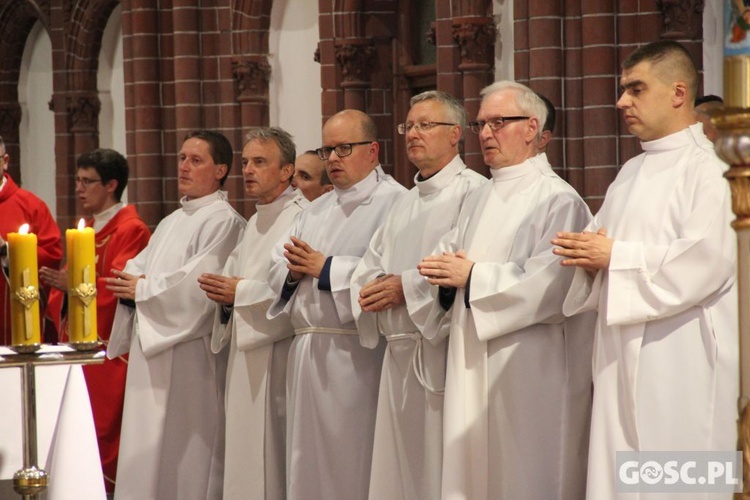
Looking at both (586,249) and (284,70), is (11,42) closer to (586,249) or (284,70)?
(284,70)

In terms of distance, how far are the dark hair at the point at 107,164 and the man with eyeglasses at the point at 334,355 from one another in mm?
2048

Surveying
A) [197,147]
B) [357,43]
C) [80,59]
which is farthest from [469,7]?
[80,59]

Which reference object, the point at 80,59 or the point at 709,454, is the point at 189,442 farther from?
the point at 80,59

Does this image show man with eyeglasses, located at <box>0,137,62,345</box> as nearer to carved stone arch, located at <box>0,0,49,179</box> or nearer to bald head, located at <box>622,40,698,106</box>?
bald head, located at <box>622,40,698,106</box>

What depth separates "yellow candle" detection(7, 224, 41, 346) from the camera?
3186 mm

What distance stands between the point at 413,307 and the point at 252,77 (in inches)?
293

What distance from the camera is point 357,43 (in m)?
11.3

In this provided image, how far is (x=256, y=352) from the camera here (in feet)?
21.5

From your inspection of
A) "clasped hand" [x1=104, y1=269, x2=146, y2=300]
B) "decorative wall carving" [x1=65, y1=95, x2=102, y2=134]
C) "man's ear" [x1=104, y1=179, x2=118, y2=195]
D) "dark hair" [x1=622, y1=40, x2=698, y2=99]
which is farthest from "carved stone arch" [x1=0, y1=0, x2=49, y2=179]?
"dark hair" [x1=622, y1=40, x2=698, y2=99]

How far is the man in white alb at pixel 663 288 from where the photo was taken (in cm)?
450

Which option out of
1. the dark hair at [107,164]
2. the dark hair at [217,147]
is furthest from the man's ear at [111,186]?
the dark hair at [217,147]

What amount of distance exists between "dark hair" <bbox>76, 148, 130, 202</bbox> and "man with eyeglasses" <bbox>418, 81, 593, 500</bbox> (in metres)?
3.21

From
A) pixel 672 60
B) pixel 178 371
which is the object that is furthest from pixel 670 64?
pixel 178 371

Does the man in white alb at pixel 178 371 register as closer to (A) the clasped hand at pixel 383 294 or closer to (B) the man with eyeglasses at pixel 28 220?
(B) the man with eyeglasses at pixel 28 220
